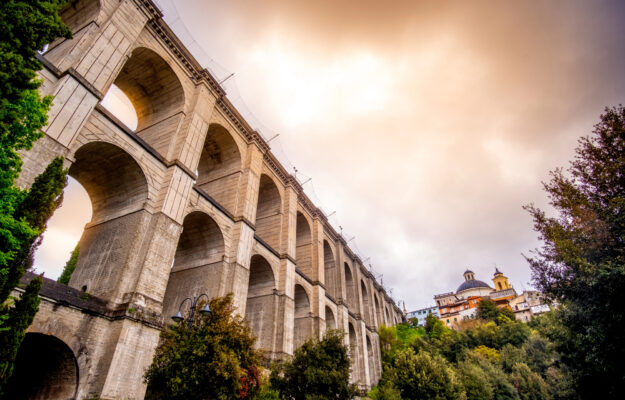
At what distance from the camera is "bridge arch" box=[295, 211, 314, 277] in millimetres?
33000

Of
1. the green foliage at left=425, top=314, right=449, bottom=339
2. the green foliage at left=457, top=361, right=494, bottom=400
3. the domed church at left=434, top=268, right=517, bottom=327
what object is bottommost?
the green foliage at left=457, top=361, right=494, bottom=400

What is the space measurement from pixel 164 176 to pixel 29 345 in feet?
28.6

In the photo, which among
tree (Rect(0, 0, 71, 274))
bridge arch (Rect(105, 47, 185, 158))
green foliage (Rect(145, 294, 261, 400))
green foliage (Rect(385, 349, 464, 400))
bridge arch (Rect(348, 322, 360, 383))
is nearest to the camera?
tree (Rect(0, 0, 71, 274))

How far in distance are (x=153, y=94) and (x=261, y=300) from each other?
52.9ft

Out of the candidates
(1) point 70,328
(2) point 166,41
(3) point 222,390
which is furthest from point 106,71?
(3) point 222,390

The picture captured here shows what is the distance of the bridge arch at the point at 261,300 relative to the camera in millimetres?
23156

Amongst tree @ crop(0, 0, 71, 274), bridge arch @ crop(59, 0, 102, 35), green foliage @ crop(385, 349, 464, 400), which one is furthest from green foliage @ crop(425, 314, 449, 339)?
bridge arch @ crop(59, 0, 102, 35)

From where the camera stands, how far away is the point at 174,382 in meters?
10.1

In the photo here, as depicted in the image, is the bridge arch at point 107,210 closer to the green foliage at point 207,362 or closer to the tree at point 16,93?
the green foliage at point 207,362

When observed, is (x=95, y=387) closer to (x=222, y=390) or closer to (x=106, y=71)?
(x=222, y=390)

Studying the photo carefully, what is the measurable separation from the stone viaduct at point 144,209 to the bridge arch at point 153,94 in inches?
3.0

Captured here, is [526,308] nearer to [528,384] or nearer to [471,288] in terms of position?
[471,288]

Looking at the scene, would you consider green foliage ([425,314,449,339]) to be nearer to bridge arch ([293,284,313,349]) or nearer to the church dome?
bridge arch ([293,284,313,349])

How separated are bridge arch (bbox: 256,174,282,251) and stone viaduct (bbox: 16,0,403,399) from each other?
0.19 meters
